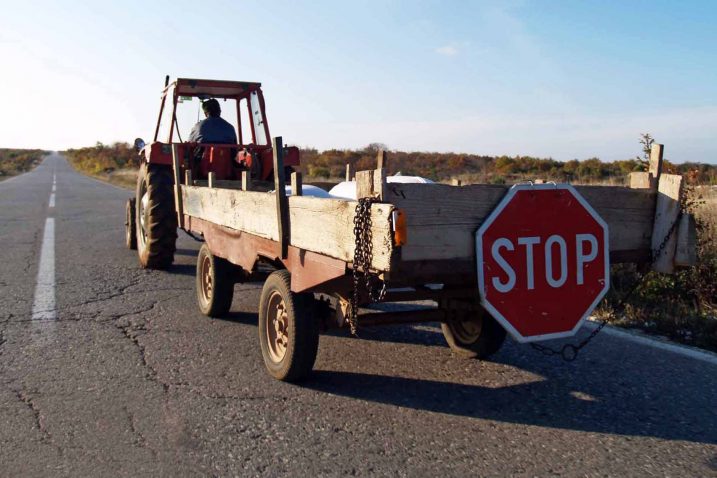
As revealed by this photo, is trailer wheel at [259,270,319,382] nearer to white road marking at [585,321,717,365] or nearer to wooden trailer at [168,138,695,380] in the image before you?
wooden trailer at [168,138,695,380]

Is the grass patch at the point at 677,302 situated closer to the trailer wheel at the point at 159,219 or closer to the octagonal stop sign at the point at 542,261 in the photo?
the octagonal stop sign at the point at 542,261

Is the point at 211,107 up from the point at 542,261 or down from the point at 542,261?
up

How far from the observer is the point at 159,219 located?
7.43 meters

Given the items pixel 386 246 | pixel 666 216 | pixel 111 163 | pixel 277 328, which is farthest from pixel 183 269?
pixel 111 163

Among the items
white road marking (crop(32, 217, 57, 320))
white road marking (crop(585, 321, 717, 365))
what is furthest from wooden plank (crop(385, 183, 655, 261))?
white road marking (crop(32, 217, 57, 320))

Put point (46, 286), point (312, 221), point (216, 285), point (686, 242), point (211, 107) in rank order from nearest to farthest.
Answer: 1. point (312, 221)
2. point (686, 242)
3. point (216, 285)
4. point (46, 286)
5. point (211, 107)

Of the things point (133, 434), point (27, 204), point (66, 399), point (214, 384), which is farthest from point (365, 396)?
point (27, 204)

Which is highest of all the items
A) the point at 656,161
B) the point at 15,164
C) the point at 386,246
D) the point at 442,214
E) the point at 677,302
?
the point at 656,161

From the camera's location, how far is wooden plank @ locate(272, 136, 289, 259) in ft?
11.8

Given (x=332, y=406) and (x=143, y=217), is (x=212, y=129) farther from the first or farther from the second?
(x=332, y=406)

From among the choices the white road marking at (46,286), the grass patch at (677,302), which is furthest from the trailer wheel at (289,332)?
the grass patch at (677,302)

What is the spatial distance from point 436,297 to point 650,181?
138 cm

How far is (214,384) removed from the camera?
3.88 metres

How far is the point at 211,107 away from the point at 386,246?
6.22m
